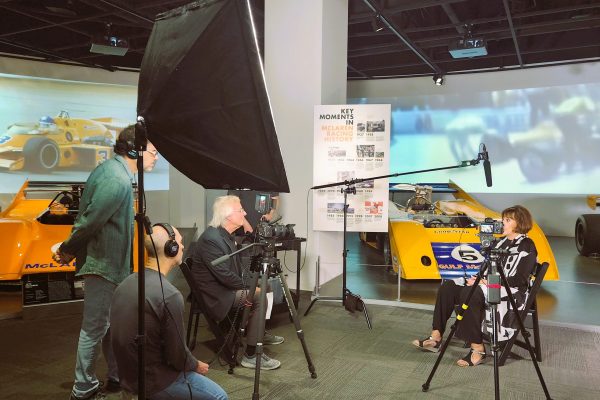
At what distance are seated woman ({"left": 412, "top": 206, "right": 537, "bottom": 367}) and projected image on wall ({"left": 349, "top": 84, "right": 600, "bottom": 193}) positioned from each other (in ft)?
21.8

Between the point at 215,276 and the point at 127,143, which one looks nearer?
the point at 127,143

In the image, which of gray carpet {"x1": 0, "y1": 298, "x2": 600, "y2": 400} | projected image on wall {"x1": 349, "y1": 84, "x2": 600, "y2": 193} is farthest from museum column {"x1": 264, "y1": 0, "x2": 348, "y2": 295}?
projected image on wall {"x1": 349, "y1": 84, "x2": 600, "y2": 193}

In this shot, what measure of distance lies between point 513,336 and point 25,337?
342 cm

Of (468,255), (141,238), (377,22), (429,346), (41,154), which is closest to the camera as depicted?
Answer: (141,238)

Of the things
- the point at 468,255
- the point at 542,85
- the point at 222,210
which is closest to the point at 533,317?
the point at 468,255

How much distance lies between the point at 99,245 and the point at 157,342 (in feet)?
2.74

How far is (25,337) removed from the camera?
3686mm

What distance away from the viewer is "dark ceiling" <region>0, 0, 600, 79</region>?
21.2 ft

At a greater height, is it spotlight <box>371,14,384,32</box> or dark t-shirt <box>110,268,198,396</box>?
spotlight <box>371,14,384,32</box>

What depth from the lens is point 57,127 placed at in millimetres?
7918

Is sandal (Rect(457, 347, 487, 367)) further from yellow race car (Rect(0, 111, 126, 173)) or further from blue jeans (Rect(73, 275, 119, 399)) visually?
yellow race car (Rect(0, 111, 126, 173))

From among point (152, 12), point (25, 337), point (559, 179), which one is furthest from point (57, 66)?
point (559, 179)

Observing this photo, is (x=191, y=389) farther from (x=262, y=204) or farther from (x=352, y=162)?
(x=352, y=162)

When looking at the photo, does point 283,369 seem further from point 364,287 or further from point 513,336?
point 364,287
